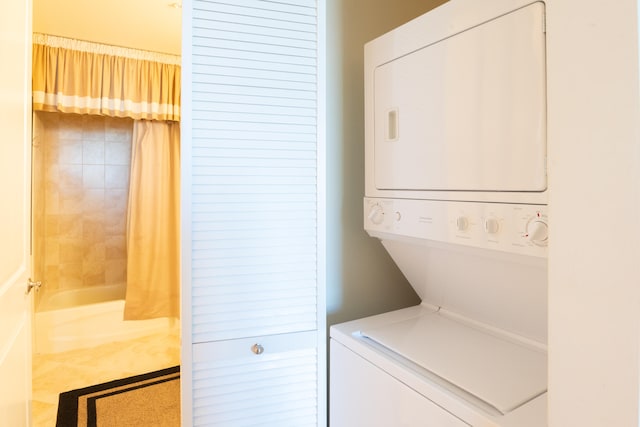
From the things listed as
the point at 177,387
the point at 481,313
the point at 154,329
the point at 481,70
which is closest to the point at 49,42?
the point at 154,329

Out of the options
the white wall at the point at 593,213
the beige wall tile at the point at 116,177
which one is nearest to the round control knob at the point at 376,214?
the white wall at the point at 593,213

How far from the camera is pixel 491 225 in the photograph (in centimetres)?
108

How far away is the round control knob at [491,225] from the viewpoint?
3.50ft

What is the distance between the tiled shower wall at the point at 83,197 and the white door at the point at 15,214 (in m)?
2.53

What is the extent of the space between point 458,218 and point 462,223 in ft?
0.07

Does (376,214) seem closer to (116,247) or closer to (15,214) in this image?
(15,214)

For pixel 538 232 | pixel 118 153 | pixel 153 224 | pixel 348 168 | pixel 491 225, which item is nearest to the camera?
pixel 538 232

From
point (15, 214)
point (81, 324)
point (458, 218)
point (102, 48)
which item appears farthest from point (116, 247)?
point (458, 218)

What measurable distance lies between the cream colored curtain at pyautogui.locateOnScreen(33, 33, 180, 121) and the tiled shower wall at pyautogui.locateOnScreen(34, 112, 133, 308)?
2.38 feet

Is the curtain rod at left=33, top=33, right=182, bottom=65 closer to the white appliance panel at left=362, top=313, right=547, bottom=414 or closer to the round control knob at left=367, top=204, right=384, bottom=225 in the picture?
the round control knob at left=367, top=204, right=384, bottom=225

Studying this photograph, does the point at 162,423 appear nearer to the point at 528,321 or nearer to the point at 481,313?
the point at 481,313

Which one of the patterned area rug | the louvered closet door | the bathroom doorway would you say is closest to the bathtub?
the bathroom doorway

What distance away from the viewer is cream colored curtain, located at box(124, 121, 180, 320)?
12.1 ft

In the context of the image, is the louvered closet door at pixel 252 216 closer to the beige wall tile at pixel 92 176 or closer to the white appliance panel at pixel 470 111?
the white appliance panel at pixel 470 111
